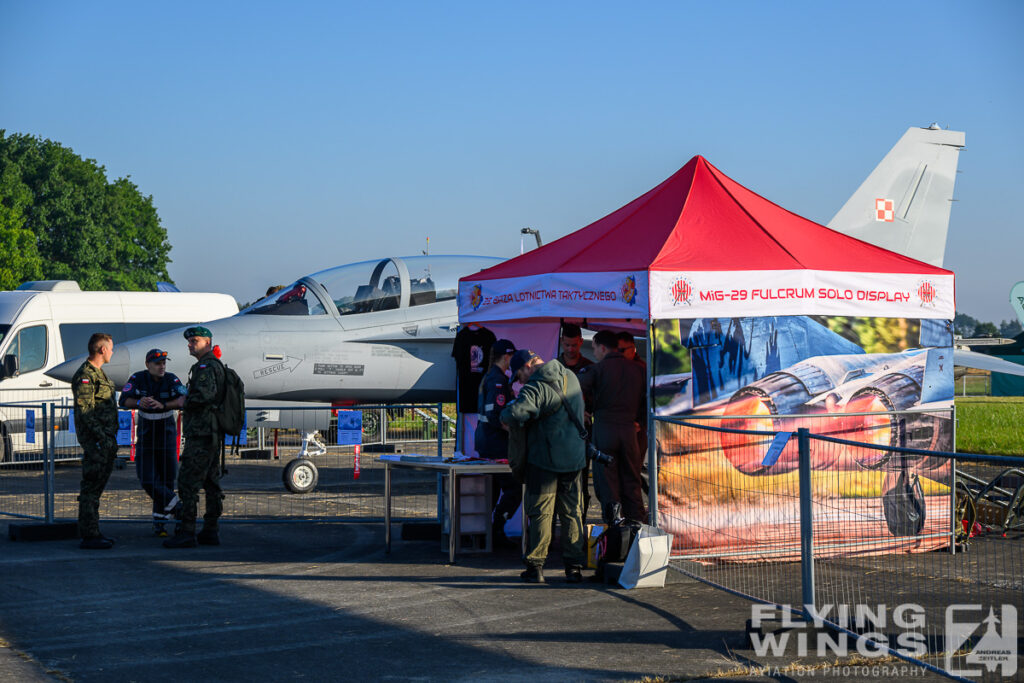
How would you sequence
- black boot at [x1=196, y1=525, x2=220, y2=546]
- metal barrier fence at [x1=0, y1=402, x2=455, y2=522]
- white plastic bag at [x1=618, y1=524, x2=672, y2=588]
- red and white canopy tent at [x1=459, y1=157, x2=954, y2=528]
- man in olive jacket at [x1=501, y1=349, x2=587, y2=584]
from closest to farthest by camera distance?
1. white plastic bag at [x1=618, y1=524, x2=672, y2=588]
2. man in olive jacket at [x1=501, y1=349, x2=587, y2=584]
3. red and white canopy tent at [x1=459, y1=157, x2=954, y2=528]
4. black boot at [x1=196, y1=525, x2=220, y2=546]
5. metal barrier fence at [x1=0, y1=402, x2=455, y2=522]

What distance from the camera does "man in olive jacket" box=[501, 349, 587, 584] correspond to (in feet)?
25.2

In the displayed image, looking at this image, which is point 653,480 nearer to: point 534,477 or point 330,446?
point 534,477

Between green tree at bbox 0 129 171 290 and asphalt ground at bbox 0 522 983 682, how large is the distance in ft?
217

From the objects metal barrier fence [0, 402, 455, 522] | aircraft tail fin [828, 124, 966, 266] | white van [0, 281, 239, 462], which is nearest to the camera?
metal barrier fence [0, 402, 455, 522]

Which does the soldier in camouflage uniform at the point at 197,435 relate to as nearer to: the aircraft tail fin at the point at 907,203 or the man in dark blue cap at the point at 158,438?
the man in dark blue cap at the point at 158,438

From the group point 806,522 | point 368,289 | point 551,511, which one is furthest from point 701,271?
point 368,289

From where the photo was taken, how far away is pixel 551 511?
7.88 metres

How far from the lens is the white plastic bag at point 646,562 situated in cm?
755

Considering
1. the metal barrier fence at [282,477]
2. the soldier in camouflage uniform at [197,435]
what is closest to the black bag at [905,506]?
the metal barrier fence at [282,477]

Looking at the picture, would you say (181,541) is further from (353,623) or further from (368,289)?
(368,289)

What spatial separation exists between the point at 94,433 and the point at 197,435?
3.02ft

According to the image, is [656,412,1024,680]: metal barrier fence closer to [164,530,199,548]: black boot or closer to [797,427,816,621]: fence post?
[797,427,816,621]: fence post

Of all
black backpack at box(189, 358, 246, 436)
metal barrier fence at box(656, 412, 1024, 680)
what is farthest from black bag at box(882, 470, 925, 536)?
black backpack at box(189, 358, 246, 436)

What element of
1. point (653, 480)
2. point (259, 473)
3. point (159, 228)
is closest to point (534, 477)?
point (653, 480)
